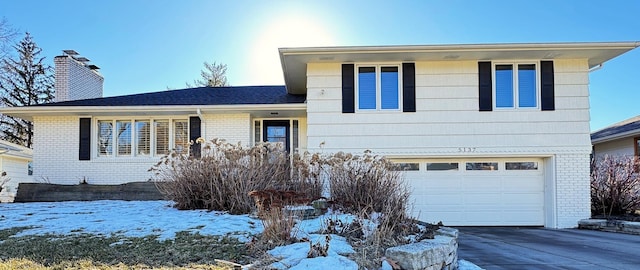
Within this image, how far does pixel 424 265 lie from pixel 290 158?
12.6 ft

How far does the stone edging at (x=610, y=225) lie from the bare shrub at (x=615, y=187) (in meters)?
1.25

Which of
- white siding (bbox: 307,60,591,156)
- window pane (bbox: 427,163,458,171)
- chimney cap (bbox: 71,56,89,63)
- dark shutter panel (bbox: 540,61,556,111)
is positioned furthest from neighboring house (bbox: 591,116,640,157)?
chimney cap (bbox: 71,56,89,63)

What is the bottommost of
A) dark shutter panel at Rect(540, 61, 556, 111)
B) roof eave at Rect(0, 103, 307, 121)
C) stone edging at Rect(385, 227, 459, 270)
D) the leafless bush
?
stone edging at Rect(385, 227, 459, 270)

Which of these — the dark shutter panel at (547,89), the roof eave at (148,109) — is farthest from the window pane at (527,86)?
the roof eave at (148,109)

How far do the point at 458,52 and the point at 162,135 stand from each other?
807 cm

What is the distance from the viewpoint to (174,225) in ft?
17.2

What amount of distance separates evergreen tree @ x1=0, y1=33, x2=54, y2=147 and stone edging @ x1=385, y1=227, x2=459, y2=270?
26.1 metres

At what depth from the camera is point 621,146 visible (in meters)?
15.3

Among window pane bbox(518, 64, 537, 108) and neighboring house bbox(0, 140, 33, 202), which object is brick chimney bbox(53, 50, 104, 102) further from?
window pane bbox(518, 64, 537, 108)

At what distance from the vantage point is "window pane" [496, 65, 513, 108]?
33.8ft

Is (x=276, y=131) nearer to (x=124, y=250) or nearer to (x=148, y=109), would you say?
(x=148, y=109)

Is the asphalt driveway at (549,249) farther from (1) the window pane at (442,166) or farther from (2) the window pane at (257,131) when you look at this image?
(2) the window pane at (257,131)

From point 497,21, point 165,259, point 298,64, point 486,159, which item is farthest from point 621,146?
point 165,259

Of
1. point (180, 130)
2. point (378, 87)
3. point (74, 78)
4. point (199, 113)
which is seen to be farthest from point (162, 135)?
point (378, 87)
